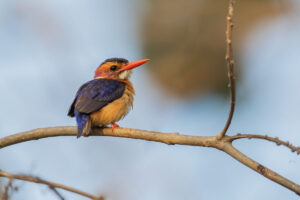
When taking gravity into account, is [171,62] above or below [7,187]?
below

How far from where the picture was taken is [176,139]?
2.92 metres

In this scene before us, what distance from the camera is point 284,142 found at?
7.95ft

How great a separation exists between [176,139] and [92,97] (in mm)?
1521

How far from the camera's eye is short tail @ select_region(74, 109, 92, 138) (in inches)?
142

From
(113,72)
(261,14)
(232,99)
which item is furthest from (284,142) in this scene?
(261,14)

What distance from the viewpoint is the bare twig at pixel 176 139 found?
254 cm

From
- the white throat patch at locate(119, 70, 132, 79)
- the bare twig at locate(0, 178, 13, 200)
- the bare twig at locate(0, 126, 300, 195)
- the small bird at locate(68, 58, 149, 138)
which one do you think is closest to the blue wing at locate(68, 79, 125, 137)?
the small bird at locate(68, 58, 149, 138)

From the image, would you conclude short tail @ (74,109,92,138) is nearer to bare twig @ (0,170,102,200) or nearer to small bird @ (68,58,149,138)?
small bird @ (68,58,149,138)

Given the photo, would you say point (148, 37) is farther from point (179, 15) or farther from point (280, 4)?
point (280, 4)

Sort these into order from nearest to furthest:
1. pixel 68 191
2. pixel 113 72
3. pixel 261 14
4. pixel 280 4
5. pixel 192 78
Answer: pixel 68 191, pixel 113 72, pixel 280 4, pixel 192 78, pixel 261 14

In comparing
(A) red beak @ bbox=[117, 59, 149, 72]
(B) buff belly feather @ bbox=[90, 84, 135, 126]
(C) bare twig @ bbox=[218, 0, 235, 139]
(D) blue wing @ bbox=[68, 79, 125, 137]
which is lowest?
(B) buff belly feather @ bbox=[90, 84, 135, 126]

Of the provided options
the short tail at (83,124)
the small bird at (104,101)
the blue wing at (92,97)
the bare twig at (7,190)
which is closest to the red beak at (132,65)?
the small bird at (104,101)

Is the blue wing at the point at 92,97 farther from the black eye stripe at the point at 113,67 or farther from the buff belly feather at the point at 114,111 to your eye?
the black eye stripe at the point at 113,67

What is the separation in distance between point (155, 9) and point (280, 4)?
3.09 meters
